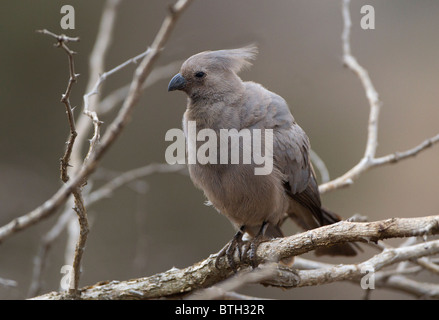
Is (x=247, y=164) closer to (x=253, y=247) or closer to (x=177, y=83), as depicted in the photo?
(x=253, y=247)

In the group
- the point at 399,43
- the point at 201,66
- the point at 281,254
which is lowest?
the point at 281,254

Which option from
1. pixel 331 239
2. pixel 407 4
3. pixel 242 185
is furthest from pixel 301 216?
pixel 407 4

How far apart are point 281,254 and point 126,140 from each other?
5.44 meters

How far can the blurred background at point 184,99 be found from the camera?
296 inches

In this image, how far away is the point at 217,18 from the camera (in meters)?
7.98

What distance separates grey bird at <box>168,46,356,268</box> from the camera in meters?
3.89

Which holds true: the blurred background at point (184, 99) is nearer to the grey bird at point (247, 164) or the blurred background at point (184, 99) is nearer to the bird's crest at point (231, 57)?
the grey bird at point (247, 164)

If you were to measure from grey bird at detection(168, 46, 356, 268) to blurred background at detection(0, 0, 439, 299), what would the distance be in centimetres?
314

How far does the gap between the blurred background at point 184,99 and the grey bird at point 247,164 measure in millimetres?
3142

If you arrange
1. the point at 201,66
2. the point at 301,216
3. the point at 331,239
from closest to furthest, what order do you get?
the point at 331,239 → the point at 201,66 → the point at 301,216

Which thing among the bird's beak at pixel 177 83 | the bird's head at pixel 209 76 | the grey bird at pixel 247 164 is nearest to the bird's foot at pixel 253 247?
the grey bird at pixel 247 164

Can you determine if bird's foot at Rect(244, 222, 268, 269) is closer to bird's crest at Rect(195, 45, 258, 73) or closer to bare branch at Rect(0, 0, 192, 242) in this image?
bird's crest at Rect(195, 45, 258, 73)

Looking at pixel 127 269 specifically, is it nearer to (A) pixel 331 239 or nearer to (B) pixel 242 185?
(B) pixel 242 185

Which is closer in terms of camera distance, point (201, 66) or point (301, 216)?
point (201, 66)
